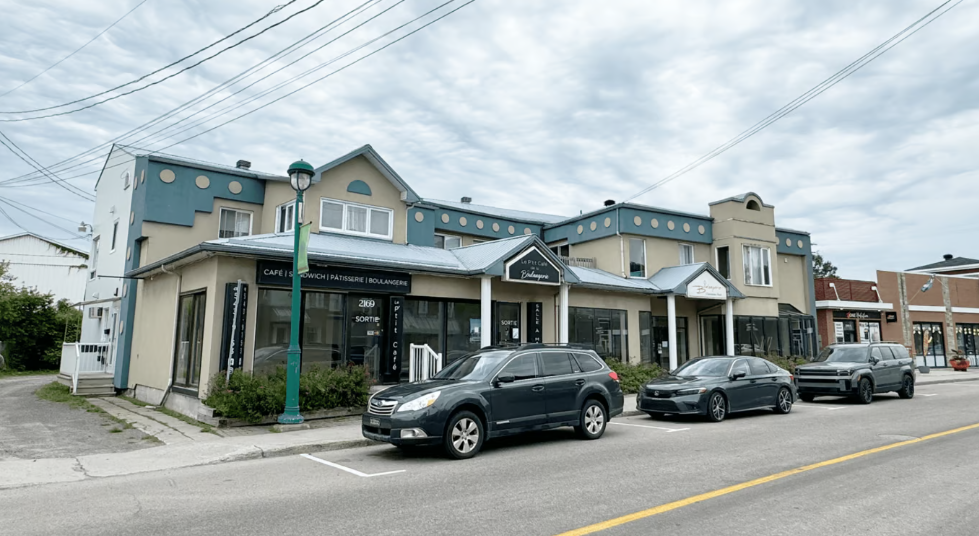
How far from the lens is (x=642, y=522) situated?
18.9 feet

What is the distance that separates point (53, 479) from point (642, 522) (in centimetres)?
773

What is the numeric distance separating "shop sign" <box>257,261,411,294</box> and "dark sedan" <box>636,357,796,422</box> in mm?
6814

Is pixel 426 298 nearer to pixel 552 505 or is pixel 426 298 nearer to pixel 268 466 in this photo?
pixel 268 466

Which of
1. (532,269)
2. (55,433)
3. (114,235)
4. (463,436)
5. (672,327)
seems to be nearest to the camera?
(463,436)

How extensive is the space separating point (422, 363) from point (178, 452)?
21.9 feet

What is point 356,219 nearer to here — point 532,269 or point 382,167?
point 382,167

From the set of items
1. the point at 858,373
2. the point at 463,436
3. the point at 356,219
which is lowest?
the point at 463,436

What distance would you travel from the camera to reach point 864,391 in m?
17.4

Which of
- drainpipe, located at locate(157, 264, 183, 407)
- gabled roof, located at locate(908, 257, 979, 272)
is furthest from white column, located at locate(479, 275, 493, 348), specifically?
gabled roof, located at locate(908, 257, 979, 272)

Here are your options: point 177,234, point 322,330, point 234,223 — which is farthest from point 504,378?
point 177,234

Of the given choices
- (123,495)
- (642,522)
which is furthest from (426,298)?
(642,522)

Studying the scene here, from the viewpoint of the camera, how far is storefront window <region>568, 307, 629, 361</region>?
67.3 feet

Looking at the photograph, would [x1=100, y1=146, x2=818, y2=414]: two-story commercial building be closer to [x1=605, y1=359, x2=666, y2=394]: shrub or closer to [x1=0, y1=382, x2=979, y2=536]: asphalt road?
[x1=605, y1=359, x2=666, y2=394]: shrub

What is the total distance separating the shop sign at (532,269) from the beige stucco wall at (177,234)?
939cm
